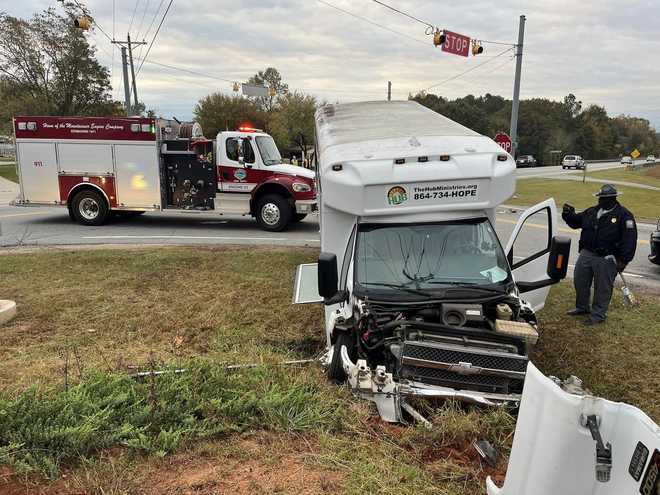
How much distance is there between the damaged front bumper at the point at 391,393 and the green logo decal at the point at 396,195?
1707 millimetres

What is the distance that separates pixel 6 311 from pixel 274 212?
24.3 ft

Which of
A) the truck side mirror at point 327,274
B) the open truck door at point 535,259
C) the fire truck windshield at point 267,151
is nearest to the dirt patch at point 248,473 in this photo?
the truck side mirror at point 327,274

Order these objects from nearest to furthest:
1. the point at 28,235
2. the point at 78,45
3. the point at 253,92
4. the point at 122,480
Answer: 1. the point at 122,480
2. the point at 28,235
3. the point at 253,92
4. the point at 78,45

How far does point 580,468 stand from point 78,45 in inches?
1594

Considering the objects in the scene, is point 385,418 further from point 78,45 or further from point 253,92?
point 78,45

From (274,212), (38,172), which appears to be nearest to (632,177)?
(274,212)

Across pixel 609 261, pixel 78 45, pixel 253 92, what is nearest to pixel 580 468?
pixel 609 261

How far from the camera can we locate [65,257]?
388 inches

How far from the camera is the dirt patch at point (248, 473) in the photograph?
2840 mm

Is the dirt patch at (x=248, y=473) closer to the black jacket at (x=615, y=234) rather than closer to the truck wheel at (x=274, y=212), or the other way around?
the black jacket at (x=615, y=234)

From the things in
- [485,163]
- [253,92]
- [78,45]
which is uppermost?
[78,45]

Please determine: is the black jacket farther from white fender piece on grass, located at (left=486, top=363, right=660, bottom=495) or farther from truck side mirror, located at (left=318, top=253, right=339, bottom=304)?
white fender piece on grass, located at (left=486, top=363, right=660, bottom=495)

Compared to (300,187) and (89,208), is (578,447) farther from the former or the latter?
(89,208)

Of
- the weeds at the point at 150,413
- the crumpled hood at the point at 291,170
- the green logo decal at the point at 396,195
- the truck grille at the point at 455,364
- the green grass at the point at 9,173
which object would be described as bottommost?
the green grass at the point at 9,173
